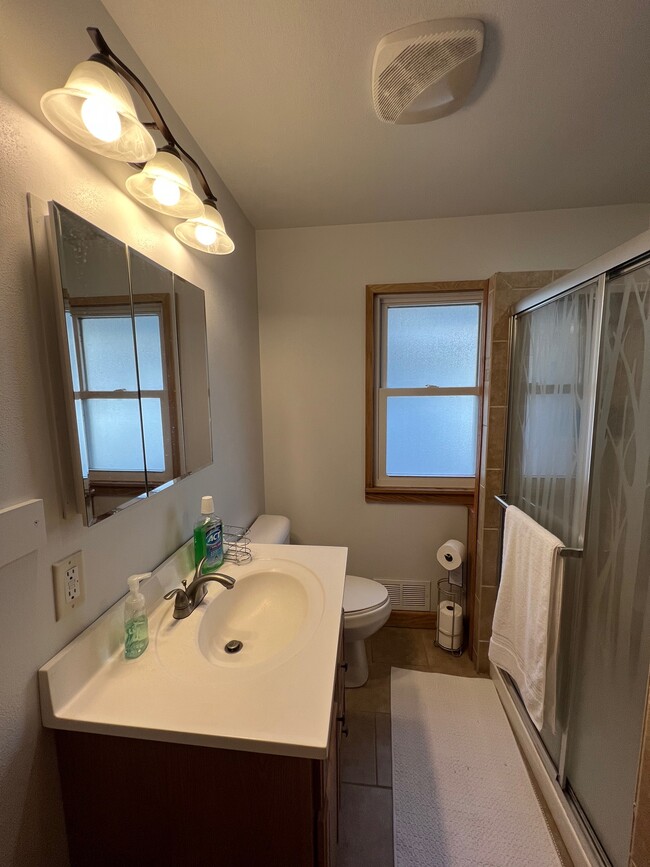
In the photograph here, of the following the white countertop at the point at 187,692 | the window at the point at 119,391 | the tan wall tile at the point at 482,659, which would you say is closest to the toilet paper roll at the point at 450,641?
the tan wall tile at the point at 482,659

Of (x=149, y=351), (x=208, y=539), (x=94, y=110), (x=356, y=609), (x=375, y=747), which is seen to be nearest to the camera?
(x=94, y=110)

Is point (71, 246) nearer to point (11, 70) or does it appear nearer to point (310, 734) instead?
point (11, 70)

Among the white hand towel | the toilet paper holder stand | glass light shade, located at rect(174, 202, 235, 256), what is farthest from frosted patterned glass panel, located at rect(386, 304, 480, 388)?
glass light shade, located at rect(174, 202, 235, 256)

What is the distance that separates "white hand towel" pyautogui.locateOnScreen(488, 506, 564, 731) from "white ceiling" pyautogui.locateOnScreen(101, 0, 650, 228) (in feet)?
4.64

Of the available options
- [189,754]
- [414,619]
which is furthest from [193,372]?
[414,619]

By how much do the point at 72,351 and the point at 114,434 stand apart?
0.68 feet

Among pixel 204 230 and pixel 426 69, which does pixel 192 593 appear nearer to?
pixel 204 230

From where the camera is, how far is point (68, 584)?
71cm

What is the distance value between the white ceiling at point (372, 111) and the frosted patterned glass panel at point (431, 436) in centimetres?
102

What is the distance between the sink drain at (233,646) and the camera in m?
0.98

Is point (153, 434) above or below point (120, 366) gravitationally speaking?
below

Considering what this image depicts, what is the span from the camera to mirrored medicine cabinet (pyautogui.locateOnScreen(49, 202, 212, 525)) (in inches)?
27.6

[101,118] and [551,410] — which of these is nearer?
[101,118]

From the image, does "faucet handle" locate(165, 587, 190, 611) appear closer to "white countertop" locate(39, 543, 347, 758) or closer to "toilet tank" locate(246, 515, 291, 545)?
"white countertop" locate(39, 543, 347, 758)
